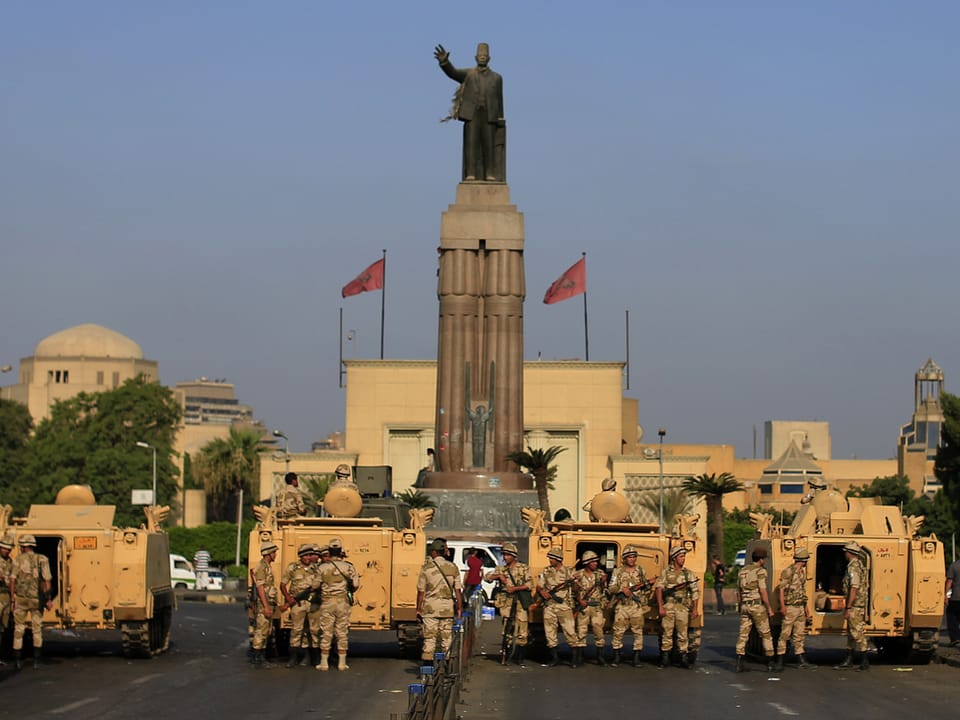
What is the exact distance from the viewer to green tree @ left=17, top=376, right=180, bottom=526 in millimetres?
94562

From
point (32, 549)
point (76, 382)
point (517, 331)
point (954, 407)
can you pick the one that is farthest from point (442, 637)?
point (76, 382)

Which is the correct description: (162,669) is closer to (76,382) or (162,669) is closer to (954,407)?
(954,407)

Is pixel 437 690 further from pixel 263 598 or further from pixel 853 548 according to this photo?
pixel 853 548

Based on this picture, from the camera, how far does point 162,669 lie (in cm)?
2414

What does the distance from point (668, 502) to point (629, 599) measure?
6369 cm

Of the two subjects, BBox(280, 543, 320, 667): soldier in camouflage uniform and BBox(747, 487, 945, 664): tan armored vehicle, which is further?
BBox(747, 487, 945, 664): tan armored vehicle

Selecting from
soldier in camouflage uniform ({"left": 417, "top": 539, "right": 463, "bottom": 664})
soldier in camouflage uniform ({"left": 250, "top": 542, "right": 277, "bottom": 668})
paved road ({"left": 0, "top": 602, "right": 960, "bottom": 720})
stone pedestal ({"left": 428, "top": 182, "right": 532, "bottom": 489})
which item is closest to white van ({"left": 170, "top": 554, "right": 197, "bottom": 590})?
stone pedestal ({"left": 428, "top": 182, "right": 532, "bottom": 489})

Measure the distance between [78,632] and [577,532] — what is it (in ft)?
38.5

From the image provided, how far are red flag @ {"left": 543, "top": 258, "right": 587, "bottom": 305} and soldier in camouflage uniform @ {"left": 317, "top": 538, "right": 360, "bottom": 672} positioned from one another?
57.5 meters

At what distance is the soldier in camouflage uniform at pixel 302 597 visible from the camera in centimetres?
2336

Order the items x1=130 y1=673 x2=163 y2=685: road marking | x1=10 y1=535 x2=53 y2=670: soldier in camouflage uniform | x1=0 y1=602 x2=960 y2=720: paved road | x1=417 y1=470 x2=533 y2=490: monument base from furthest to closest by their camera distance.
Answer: x1=417 y1=470 x2=533 y2=490: monument base → x1=10 y1=535 x2=53 y2=670: soldier in camouflage uniform → x1=130 y1=673 x2=163 y2=685: road marking → x1=0 y1=602 x2=960 y2=720: paved road

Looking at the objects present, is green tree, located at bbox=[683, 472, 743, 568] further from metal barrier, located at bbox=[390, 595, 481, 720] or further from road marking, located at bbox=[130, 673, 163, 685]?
metal barrier, located at bbox=[390, 595, 481, 720]

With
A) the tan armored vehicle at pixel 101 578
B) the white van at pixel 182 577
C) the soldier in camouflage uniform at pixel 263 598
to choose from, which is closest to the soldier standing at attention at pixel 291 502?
the tan armored vehicle at pixel 101 578

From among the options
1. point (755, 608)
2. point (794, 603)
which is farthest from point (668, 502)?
point (755, 608)
